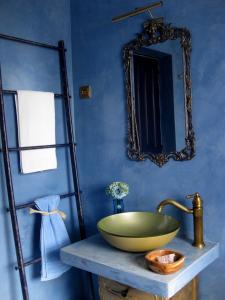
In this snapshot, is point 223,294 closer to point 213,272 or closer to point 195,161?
point 213,272

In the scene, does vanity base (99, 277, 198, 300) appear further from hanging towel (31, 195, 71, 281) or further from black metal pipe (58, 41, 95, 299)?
black metal pipe (58, 41, 95, 299)

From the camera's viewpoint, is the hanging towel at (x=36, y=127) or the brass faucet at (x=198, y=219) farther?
the hanging towel at (x=36, y=127)

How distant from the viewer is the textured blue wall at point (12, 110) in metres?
2.04

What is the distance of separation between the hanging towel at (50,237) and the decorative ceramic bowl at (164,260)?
73cm

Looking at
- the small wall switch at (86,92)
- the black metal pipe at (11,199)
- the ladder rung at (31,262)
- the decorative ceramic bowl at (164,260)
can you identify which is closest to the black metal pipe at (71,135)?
the small wall switch at (86,92)

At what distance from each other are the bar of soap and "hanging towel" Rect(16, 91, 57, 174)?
38.1 inches

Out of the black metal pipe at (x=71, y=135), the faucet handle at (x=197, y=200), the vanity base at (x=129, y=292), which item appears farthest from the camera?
the black metal pipe at (x=71, y=135)

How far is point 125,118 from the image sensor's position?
2137mm

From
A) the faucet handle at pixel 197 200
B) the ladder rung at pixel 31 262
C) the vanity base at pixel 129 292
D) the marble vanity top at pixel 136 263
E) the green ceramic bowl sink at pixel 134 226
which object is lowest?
the vanity base at pixel 129 292

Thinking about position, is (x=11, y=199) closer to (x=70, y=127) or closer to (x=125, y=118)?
(x=70, y=127)

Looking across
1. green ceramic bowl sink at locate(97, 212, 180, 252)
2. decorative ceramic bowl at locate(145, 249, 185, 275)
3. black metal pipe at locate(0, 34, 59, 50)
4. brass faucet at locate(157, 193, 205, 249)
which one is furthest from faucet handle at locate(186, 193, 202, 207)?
black metal pipe at locate(0, 34, 59, 50)

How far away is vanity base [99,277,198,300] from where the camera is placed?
161 centimetres

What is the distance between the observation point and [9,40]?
2035mm

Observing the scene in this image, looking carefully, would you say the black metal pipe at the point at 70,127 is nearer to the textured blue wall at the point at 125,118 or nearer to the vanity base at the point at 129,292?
the textured blue wall at the point at 125,118
